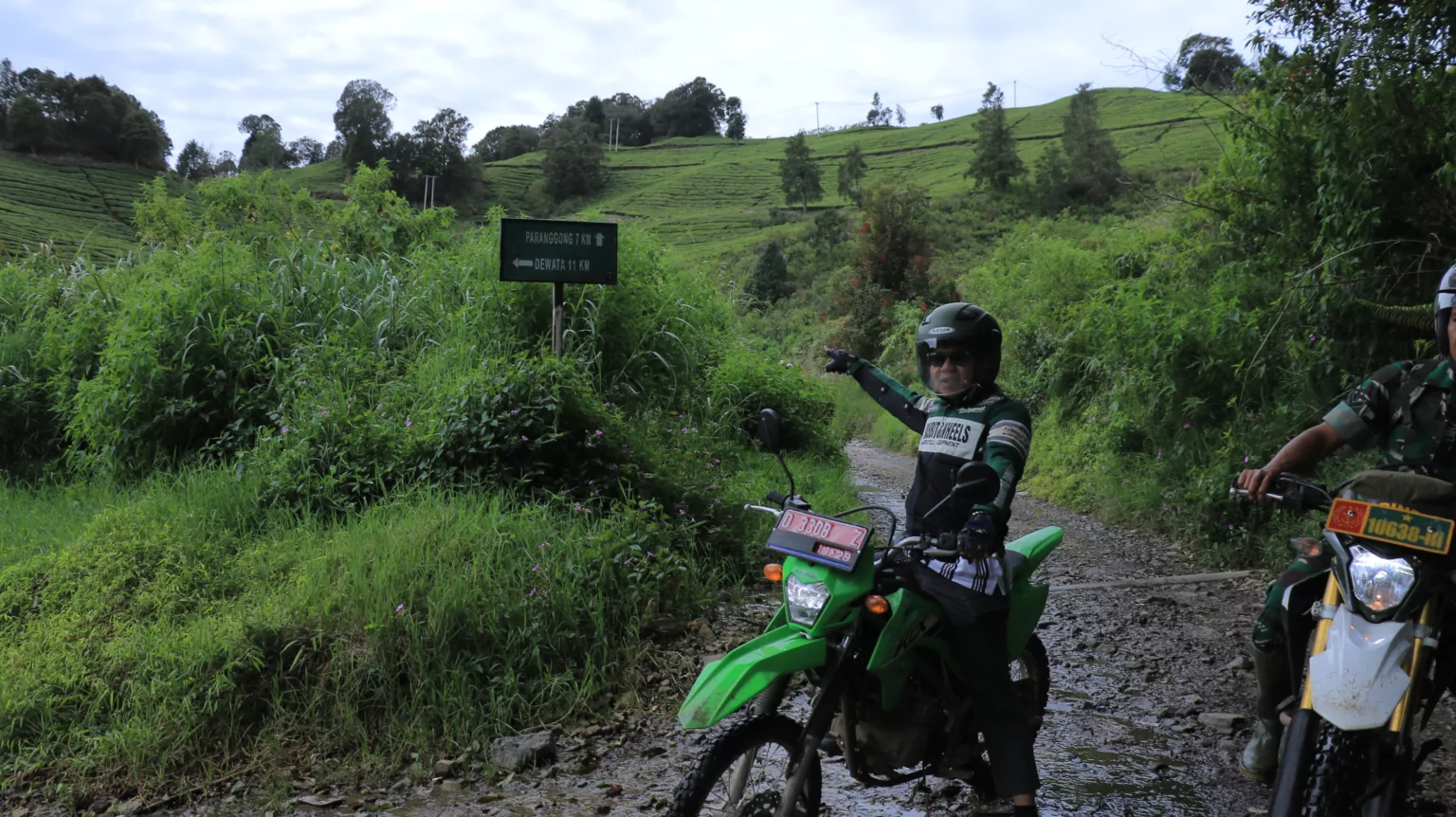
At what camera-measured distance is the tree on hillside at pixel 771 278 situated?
4038cm

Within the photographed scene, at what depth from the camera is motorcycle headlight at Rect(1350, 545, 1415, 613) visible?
8.27 ft

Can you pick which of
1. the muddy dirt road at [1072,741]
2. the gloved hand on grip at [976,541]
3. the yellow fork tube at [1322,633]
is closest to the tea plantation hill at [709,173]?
the muddy dirt road at [1072,741]

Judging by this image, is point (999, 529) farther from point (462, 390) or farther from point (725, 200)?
point (725, 200)

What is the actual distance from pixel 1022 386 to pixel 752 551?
9.24m

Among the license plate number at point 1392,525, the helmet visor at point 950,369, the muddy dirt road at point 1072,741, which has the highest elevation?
the helmet visor at point 950,369

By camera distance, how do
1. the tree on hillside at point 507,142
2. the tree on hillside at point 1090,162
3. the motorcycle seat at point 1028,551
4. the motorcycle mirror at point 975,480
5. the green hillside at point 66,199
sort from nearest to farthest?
the motorcycle mirror at point 975,480, the motorcycle seat at point 1028,551, the green hillside at point 66,199, the tree on hillside at point 1090,162, the tree on hillside at point 507,142

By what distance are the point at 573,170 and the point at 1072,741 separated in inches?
2859

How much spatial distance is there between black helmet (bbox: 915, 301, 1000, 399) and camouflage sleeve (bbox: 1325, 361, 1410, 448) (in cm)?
110

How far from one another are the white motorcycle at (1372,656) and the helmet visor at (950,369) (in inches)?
44.3

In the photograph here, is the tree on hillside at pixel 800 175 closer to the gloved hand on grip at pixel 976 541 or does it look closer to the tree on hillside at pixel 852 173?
the tree on hillside at pixel 852 173

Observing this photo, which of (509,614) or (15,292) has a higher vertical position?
(15,292)

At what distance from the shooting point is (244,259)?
8141mm

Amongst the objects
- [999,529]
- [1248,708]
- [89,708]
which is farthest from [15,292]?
[1248,708]

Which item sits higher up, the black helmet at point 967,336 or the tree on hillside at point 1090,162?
the tree on hillside at point 1090,162
